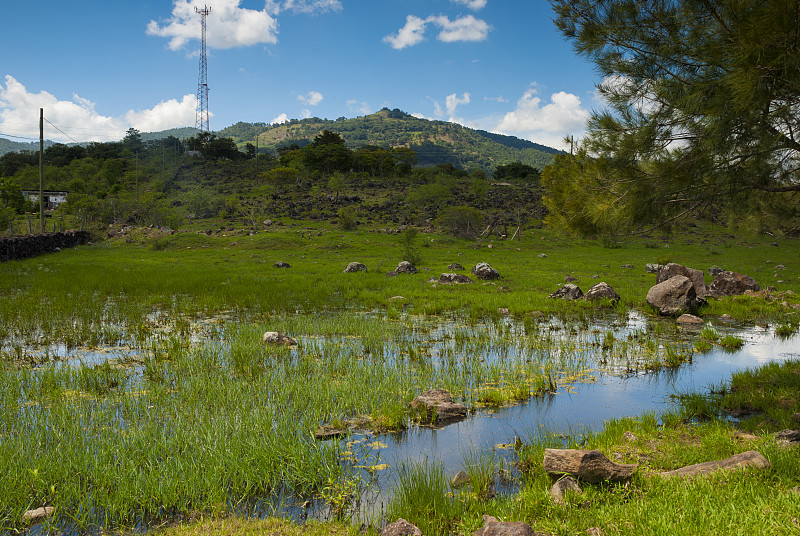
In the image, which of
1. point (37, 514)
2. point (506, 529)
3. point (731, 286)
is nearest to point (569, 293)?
point (731, 286)

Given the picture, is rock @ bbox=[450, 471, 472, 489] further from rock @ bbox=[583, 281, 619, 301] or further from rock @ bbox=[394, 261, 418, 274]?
rock @ bbox=[394, 261, 418, 274]

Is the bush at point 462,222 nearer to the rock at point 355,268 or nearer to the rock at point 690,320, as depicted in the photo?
the rock at point 355,268

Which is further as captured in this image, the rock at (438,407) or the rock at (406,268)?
the rock at (406,268)

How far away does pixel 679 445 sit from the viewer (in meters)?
5.95

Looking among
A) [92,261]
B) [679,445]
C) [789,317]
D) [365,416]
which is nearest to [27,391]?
[365,416]

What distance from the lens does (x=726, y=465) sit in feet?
16.3

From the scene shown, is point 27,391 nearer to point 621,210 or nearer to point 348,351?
point 348,351

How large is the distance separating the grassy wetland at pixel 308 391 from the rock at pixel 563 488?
0.14m

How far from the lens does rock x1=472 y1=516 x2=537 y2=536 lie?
379 cm

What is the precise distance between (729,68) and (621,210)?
8.43 feet

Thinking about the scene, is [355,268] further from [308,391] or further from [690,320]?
[308,391]

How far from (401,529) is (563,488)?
174cm

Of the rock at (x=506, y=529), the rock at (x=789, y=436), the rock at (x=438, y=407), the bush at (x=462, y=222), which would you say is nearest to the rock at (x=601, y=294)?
the rock at (x=438, y=407)

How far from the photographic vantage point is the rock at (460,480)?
17.1ft
